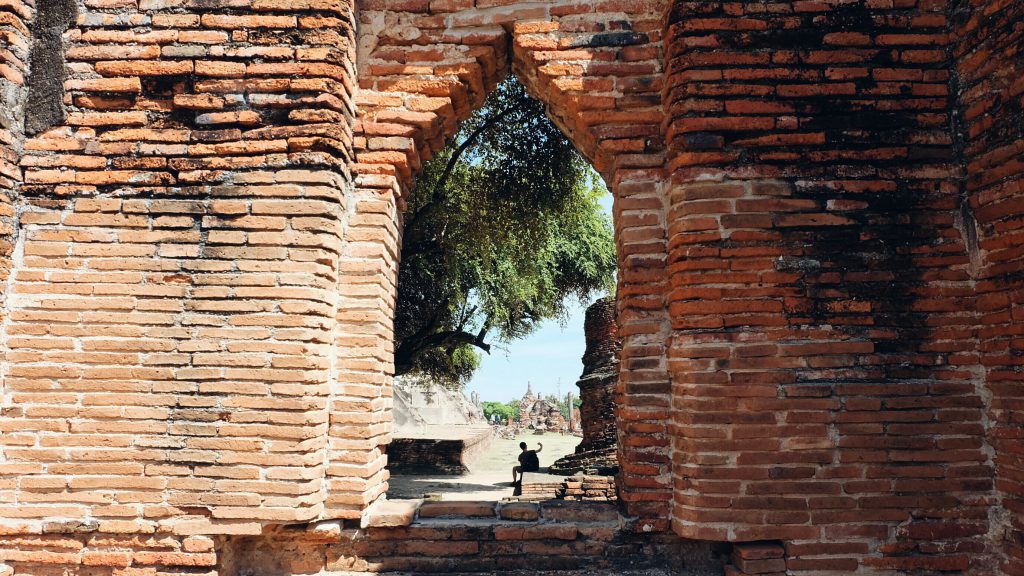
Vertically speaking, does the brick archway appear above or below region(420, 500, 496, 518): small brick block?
above

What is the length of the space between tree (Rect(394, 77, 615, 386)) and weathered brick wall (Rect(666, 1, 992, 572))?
4348 mm

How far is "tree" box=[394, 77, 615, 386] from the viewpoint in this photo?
25.4ft

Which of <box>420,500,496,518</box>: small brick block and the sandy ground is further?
the sandy ground

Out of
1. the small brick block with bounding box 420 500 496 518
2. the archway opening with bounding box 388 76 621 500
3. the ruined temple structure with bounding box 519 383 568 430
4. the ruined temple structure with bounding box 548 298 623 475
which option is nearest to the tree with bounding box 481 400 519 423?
the ruined temple structure with bounding box 519 383 568 430

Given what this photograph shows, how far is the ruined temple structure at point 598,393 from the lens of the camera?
37.2 feet

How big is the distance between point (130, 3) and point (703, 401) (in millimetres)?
3936

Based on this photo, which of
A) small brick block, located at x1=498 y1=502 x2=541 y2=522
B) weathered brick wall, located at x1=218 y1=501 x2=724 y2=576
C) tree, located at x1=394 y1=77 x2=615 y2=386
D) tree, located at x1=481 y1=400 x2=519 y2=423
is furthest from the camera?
tree, located at x1=481 y1=400 x2=519 y2=423

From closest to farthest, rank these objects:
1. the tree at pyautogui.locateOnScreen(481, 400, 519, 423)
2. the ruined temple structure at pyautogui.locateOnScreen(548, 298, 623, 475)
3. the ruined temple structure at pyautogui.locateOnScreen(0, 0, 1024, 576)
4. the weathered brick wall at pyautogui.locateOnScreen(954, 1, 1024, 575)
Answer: the weathered brick wall at pyautogui.locateOnScreen(954, 1, 1024, 575) < the ruined temple structure at pyautogui.locateOnScreen(0, 0, 1024, 576) < the ruined temple structure at pyautogui.locateOnScreen(548, 298, 623, 475) < the tree at pyautogui.locateOnScreen(481, 400, 519, 423)

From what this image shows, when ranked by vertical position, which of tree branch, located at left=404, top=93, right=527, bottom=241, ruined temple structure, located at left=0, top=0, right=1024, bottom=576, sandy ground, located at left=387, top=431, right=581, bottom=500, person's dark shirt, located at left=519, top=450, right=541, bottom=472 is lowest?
sandy ground, located at left=387, top=431, right=581, bottom=500

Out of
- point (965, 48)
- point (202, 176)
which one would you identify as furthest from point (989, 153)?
point (202, 176)

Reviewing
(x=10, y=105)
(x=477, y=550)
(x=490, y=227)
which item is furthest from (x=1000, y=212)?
(x=490, y=227)

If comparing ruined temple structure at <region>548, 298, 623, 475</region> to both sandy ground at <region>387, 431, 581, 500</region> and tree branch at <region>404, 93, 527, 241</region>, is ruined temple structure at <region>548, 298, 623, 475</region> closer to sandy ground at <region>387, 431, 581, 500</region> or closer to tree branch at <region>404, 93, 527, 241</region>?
sandy ground at <region>387, 431, 581, 500</region>

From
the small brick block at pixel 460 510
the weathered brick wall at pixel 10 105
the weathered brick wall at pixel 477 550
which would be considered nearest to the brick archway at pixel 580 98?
the weathered brick wall at pixel 477 550

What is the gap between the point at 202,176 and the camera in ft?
10.6
